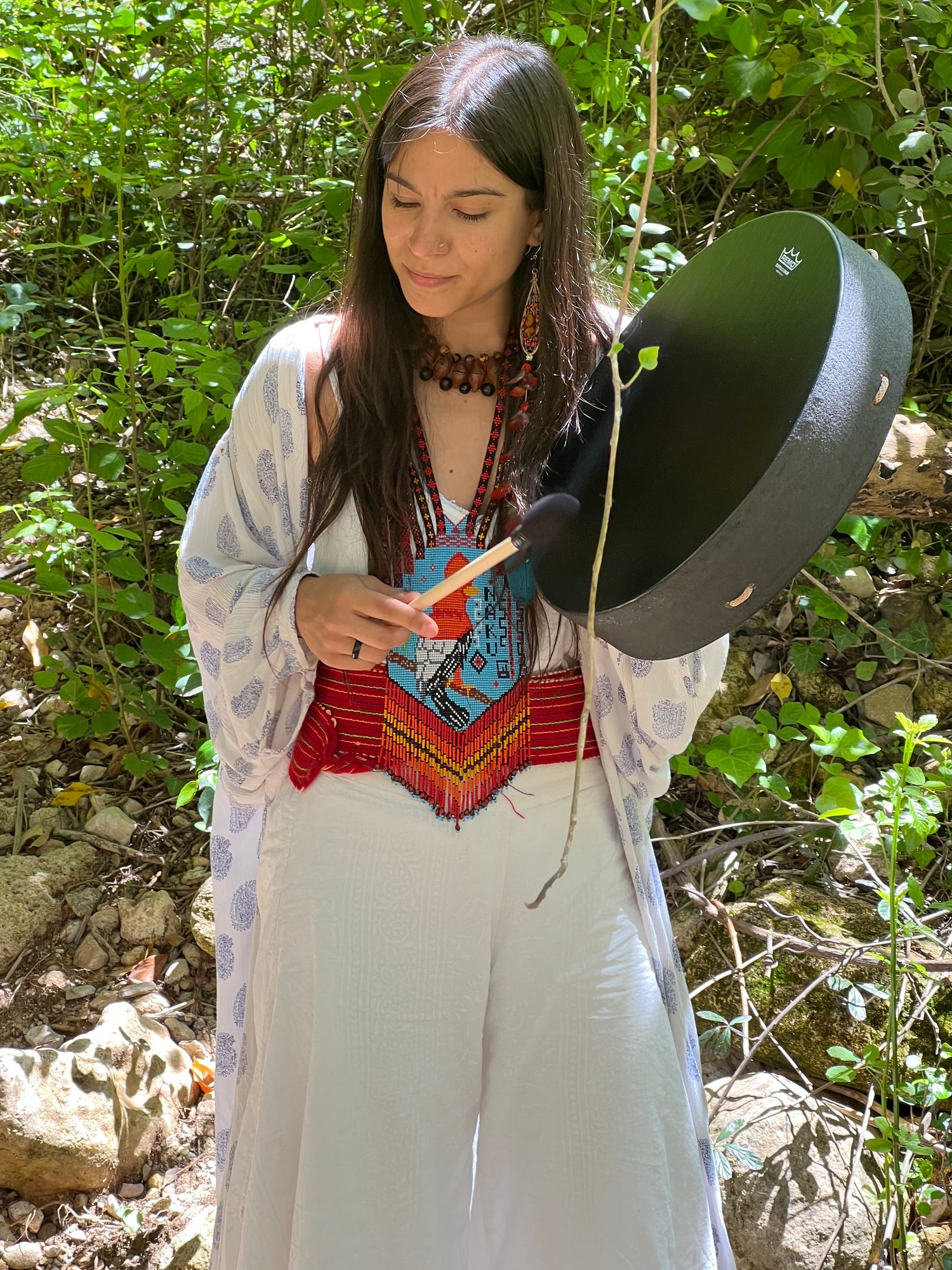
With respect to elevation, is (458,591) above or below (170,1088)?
above

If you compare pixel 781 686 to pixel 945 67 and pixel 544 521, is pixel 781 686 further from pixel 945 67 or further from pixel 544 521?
pixel 544 521

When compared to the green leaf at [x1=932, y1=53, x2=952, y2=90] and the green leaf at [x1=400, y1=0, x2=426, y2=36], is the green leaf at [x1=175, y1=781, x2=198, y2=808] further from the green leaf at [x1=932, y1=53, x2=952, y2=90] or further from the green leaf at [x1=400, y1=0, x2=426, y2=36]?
the green leaf at [x1=932, y1=53, x2=952, y2=90]

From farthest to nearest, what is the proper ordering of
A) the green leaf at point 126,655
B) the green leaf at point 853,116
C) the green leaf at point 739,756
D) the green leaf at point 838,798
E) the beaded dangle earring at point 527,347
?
the green leaf at point 126,655 → the green leaf at point 853,116 → the green leaf at point 739,756 → the green leaf at point 838,798 → the beaded dangle earring at point 527,347

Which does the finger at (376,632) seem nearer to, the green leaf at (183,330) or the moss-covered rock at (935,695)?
the green leaf at (183,330)

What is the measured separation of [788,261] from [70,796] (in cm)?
189

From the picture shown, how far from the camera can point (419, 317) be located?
4.45 ft

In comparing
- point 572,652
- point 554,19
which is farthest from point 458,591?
point 554,19

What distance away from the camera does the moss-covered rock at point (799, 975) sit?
6.12 ft

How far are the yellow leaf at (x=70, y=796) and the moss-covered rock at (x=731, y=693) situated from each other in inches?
48.5

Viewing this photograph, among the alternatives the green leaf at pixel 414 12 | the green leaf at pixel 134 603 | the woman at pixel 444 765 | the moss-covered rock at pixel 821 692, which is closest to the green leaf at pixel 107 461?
the green leaf at pixel 134 603

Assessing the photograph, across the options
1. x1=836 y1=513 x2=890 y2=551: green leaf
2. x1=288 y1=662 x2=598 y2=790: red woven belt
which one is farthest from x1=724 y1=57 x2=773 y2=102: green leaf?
x1=288 y1=662 x2=598 y2=790: red woven belt

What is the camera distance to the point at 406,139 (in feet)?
3.93

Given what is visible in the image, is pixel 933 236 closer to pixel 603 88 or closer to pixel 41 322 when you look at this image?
pixel 603 88

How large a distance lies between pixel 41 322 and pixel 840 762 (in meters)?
2.29
